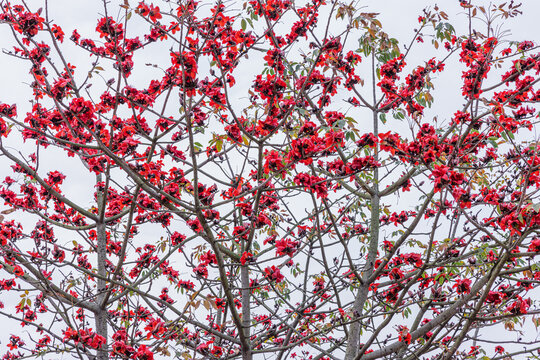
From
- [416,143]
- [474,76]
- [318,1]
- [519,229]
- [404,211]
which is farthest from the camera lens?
[404,211]

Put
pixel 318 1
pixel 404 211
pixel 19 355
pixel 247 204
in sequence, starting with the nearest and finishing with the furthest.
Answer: pixel 247 204 → pixel 318 1 → pixel 404 211 → pixel 19 355

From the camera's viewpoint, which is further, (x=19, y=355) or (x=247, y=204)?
(x=19, y=355)

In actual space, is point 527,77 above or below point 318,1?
below

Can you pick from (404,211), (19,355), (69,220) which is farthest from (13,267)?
(404,211)

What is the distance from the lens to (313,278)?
724 centimetres

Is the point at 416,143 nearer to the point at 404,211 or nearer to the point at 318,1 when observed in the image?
the point at 318,1

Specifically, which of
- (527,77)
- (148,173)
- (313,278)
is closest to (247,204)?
(148,173)

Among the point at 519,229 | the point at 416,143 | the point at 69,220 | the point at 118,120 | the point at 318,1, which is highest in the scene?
the point at 318,1

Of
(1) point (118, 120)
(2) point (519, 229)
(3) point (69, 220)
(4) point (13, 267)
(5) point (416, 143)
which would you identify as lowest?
(2) point (519, 229)

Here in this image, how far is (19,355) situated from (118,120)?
5.38 meters

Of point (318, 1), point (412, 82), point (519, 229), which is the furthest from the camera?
point (412, 82)

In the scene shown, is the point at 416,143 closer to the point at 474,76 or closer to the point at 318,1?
the point at 474,76

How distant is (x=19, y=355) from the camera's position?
702 centimetres

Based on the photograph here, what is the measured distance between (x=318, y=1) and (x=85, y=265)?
4660 millimetres
